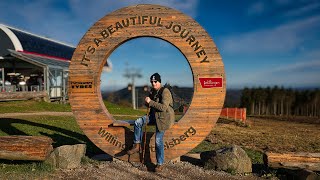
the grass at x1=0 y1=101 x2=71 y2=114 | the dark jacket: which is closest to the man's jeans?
the dark jacket

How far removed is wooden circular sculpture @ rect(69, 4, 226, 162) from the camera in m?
7.74

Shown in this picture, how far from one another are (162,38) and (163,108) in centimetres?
184

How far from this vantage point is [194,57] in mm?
7750

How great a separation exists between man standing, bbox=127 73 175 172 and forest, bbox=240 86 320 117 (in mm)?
57458

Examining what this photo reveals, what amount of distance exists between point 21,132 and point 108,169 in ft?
19.3

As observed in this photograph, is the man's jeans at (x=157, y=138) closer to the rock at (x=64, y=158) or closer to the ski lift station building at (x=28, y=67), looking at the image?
the rock at (x=64, y=158)

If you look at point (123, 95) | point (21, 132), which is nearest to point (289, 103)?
point (123, 95)

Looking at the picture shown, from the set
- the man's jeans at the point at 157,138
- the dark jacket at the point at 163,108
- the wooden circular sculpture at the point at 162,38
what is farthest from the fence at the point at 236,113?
the dark jacket at the point at 163,108

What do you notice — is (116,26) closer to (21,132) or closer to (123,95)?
(21,132)

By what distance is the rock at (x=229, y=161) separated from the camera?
7.47 m

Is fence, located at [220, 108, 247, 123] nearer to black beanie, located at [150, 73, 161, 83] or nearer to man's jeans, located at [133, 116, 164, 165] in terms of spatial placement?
man's jeans, located at [133, 116, 164, 165]

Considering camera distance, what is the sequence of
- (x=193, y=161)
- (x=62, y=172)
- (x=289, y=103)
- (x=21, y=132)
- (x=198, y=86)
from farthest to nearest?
(x=289, y=103)
(x=21, y=132)
(x=193, y=161)
(x=198, y=86)
(x=62, y=172)

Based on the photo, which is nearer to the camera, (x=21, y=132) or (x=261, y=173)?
(x=261, y=173)

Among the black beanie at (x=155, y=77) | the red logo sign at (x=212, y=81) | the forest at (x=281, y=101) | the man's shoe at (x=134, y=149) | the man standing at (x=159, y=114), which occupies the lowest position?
the forest at (x=281, y=101)
